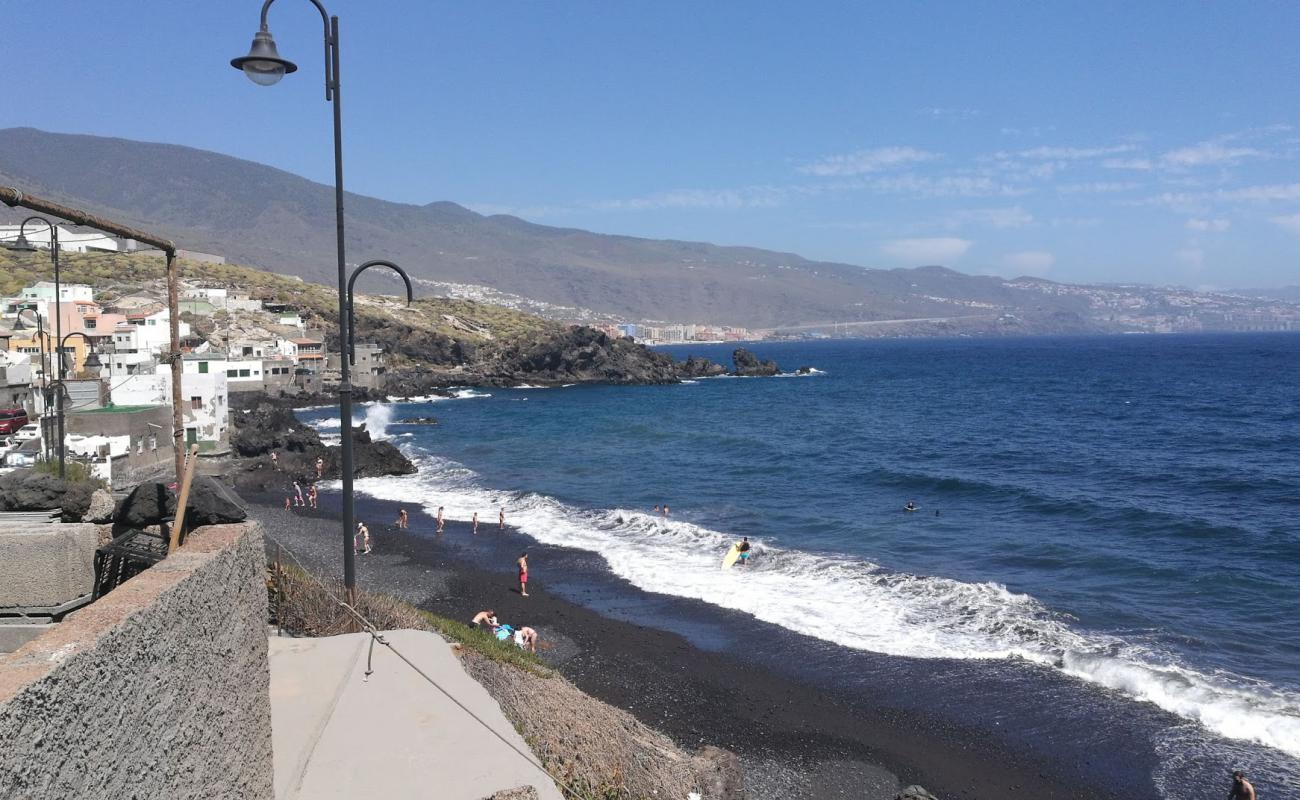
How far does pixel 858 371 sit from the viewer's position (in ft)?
472

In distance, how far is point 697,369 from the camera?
130 metres

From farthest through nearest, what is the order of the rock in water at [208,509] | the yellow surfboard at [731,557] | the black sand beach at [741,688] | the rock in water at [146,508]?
the yellow surfboard at [731,557], the black sand beach at [741,688], the rock in water at [146,508], the rock in water at [208,509]

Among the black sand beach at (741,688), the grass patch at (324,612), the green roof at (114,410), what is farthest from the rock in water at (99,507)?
the green roof at (114,410)

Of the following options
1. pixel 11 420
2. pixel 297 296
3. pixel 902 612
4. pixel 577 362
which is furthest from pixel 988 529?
pixel 297 296

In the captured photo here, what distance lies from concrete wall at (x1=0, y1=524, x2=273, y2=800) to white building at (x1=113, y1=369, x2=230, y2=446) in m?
38.8

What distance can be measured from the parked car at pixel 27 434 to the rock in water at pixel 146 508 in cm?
3095

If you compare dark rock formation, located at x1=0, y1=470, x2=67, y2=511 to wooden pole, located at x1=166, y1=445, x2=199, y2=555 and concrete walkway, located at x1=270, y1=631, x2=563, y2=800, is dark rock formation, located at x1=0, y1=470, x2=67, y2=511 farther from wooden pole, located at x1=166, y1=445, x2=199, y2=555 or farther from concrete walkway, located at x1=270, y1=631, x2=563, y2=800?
wooden pole, located at x1=166, y1=445, x2=199, y2=555

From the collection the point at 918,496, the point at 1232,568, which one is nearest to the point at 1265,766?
the point at 1232,568

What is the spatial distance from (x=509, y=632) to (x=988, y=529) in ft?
65.3

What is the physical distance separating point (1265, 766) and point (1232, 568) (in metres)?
14.4

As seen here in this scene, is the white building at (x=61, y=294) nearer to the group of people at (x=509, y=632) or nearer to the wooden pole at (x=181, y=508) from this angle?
the group of people at (x=509, y=632)

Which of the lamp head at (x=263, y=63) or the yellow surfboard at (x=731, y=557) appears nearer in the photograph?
the lamp head at (x=263, y=63)

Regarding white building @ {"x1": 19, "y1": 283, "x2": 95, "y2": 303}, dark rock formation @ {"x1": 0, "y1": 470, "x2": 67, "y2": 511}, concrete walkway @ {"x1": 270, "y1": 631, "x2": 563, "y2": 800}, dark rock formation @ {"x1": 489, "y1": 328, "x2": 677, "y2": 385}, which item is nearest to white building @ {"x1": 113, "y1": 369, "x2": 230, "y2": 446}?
white building @ {"x1": 19, "y1": 283, "x2": 95, "y2": 303}

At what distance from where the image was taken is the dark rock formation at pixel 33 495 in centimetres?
675
